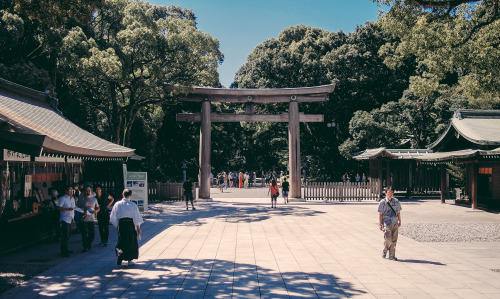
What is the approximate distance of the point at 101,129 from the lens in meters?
30.5

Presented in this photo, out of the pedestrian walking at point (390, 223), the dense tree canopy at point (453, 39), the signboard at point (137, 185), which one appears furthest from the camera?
the signboard at point (137, 185)

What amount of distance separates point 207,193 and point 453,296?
18.0 m

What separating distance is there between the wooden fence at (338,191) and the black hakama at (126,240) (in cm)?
1684

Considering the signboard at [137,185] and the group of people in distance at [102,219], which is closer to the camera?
the group of people in distance at [102,219]

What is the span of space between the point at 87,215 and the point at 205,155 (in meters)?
13.2

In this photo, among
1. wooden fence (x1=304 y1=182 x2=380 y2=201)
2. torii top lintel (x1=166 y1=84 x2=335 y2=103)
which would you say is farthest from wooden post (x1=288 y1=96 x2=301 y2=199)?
wooden fence (x1=304 y1=182 x2=380 y2=201)

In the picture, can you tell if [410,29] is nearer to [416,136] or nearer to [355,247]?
[355,247]

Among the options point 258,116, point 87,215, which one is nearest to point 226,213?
point 258,116

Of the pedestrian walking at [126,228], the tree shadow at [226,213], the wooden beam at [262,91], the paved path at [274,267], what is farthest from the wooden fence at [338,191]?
the pedestrian walking at [126,228]

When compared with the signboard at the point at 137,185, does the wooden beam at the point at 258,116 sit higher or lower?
higher

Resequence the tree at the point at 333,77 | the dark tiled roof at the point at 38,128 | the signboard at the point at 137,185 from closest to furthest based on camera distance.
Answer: the dark tiled roof at the point at 38,128, the signboard at the point at 137,185, the tree at the point at 333,77

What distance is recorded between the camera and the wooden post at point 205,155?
23031 millimetres

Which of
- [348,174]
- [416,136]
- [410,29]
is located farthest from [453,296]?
[348,174]

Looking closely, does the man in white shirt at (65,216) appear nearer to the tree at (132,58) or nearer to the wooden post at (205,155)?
the tree at (132,58)
